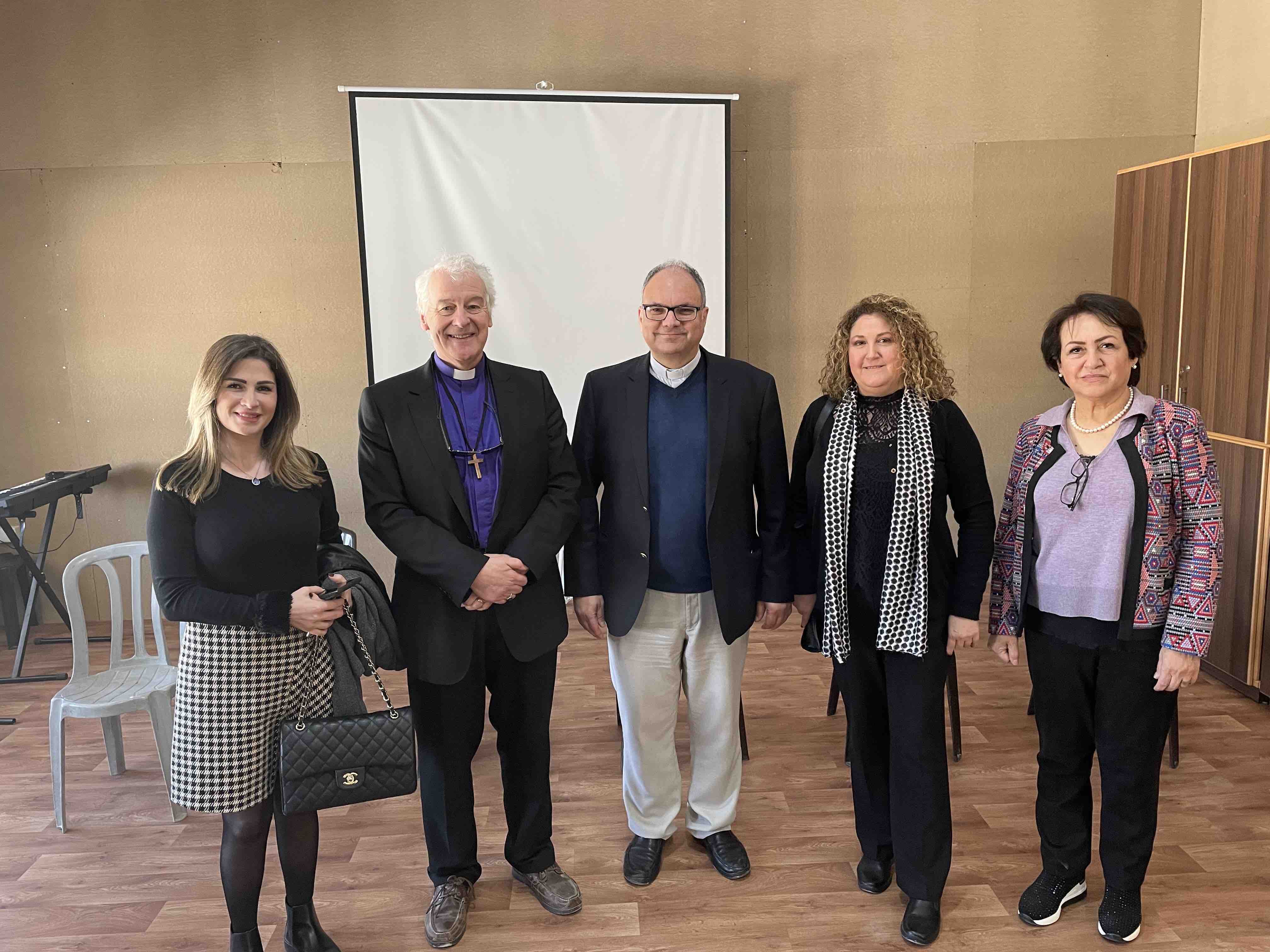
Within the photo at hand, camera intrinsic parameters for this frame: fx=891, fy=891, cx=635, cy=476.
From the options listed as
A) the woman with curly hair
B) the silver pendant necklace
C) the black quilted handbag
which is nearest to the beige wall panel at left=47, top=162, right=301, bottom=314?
the silver pendant necklace

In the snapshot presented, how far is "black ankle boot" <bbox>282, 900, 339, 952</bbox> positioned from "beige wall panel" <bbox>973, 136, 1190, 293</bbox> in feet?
13.6

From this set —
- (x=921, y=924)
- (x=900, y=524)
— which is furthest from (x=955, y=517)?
(x=921, y=924)

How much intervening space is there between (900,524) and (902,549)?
0.19 feet

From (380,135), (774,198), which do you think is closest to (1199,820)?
(774,198)

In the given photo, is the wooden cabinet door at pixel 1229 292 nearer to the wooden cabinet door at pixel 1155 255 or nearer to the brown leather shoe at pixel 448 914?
the wooden cabinet door at pixel 1155 255

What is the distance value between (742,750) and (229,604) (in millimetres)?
1847

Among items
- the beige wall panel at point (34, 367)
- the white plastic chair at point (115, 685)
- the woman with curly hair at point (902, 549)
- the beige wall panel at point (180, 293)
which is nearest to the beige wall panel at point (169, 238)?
the beige wall panel at point (180, 293)

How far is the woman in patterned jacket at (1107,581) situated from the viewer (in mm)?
1857

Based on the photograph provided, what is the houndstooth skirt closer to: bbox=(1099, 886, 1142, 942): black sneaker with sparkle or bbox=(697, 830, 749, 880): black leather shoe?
bbox=(697, 830, 749, 880): black leather shoe

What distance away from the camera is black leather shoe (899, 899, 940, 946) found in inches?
81.2

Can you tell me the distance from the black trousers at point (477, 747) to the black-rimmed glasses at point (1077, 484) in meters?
1.22

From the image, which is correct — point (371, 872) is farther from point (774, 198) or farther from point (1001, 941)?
point (774, 198)

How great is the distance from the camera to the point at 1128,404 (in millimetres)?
1928

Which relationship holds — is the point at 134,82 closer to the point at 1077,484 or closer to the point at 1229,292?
the point at 1077,484
